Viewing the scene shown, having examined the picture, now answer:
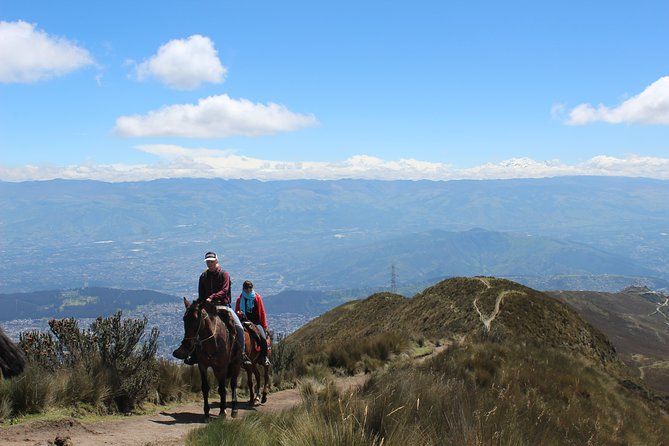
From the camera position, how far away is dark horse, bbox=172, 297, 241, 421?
32.1 ft

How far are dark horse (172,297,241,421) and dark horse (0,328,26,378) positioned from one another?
3112mm

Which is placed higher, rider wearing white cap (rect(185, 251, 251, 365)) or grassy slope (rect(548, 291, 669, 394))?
rider wearing white cap (rect(185, 251, 251, 365))

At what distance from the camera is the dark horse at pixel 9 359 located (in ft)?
31.2

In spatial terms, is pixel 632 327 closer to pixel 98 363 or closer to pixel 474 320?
pixel 474 320

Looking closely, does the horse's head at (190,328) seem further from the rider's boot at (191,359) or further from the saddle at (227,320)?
the saddle at (227,320)

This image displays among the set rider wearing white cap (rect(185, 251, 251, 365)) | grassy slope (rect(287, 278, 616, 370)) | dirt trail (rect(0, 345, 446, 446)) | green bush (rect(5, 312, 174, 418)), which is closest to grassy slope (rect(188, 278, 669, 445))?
grassy slope (rect(287, 278, 616, 370))

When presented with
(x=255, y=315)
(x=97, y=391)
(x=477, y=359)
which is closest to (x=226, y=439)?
(x=97, y=391)

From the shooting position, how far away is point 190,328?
9.84 metres

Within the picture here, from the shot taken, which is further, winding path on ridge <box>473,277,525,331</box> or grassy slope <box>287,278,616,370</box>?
winding path on ridge <box>473,277,525,331</box>

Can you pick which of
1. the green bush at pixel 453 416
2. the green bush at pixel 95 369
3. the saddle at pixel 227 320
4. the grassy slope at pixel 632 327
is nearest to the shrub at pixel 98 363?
the green bush at pixel 95 369

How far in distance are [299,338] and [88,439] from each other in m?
38.8

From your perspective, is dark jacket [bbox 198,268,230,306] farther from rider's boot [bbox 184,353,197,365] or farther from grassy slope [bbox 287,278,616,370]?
grassy slope [bbox 287,278,616,370]

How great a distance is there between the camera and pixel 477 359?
14617mm

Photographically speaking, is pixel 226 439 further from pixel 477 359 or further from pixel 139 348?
pixel 477 359
